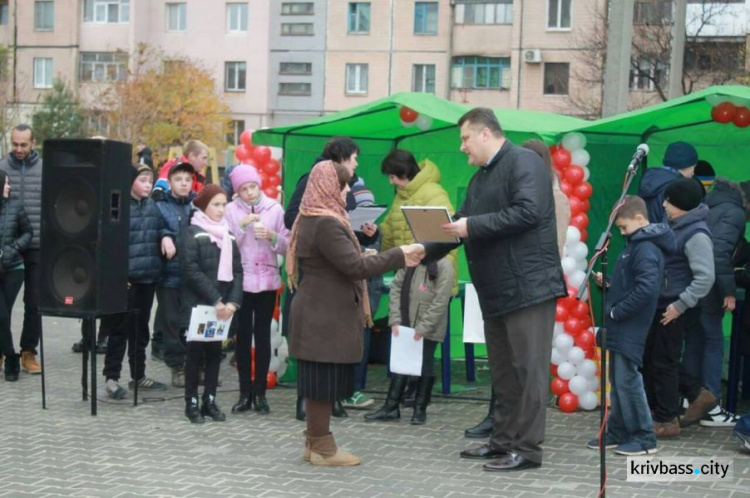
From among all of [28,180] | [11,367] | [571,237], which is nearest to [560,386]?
[571,237]

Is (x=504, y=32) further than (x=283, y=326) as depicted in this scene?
Yes

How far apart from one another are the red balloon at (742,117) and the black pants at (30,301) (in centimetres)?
575

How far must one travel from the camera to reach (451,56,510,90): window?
50.3 metres

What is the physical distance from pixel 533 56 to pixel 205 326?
4259 cm

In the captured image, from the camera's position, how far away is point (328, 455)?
23.0 ft

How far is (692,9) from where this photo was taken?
4322 cm

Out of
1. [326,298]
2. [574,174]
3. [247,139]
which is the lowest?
[326,298]

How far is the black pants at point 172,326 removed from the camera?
9664 millimetres

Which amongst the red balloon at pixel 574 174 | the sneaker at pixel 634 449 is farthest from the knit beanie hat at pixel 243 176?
the sneaker at pixel 634 449

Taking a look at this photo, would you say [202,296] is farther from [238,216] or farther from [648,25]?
[648,25]

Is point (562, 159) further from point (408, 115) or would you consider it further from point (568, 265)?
point (408, 115)

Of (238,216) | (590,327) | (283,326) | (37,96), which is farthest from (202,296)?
(37,96)

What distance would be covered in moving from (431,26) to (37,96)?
1871 centimetres

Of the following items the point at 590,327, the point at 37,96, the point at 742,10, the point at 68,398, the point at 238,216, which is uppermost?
the point at 742,10
